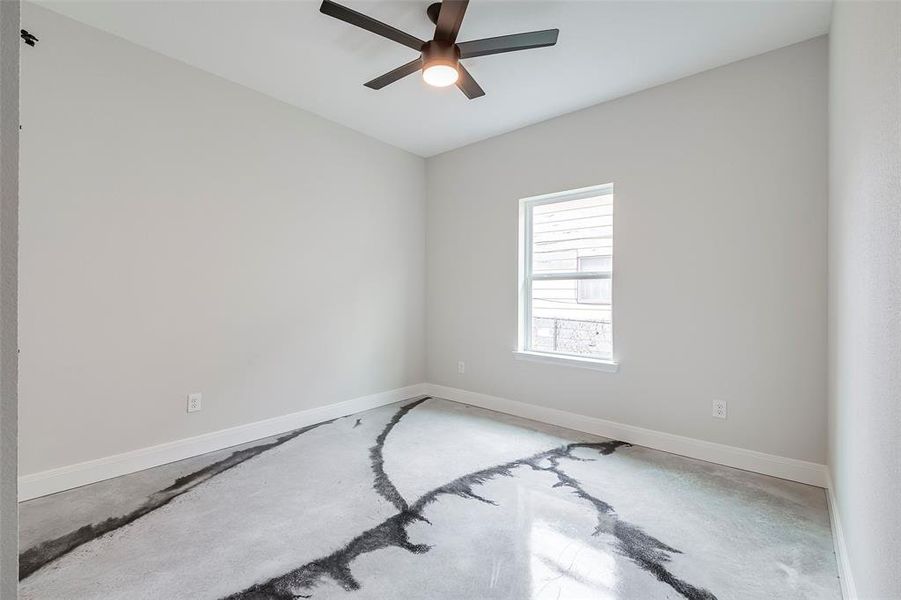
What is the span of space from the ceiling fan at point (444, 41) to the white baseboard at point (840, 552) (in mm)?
2566

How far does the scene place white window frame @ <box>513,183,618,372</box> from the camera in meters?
3.36

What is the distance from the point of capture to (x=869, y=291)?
4.09 ft

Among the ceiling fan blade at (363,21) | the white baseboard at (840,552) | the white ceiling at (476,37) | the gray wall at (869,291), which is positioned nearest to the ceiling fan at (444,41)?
the ceiling fan blade at (363,21)

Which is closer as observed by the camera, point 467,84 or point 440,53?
point 440,53

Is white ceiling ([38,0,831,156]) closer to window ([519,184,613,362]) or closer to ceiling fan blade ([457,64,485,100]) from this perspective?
ceiling fan blade ([457,64,485,100])

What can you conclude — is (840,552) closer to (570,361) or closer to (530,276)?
(570,361)

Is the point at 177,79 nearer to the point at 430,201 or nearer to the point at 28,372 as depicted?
the point at 28,372

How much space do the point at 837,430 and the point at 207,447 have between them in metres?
3.71

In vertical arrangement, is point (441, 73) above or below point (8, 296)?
above

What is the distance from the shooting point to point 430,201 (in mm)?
4527

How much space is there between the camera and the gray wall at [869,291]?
0.95 m

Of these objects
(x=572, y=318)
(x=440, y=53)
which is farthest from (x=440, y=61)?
(x=572, y=318)

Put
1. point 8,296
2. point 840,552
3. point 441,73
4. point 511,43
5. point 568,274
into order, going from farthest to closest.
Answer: point 568,274, point 441,73, point 511,43, point 840,552, point 8,296

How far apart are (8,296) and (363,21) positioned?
195 centimetres
